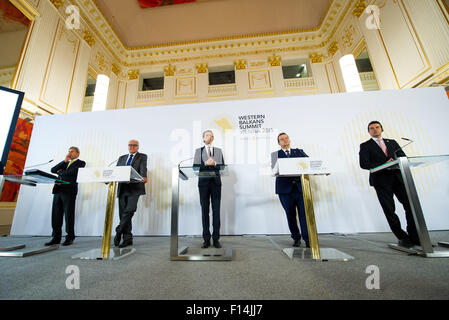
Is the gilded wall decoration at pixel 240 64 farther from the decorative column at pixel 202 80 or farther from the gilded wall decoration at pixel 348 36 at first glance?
the gilded wall decoration at pixel 348 36

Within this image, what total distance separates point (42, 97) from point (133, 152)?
4081 millimetres

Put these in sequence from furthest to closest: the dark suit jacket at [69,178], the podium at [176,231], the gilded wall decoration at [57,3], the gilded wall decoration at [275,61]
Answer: the gilded wall decoration at [275,61] → the gilded wall decoration at [57,3] → the dark suit jacket at [69,178] → the podium at [176,231]

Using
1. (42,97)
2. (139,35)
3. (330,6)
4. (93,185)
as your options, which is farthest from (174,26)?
(93,185)

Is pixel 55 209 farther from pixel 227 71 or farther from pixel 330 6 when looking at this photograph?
pixel 330 6

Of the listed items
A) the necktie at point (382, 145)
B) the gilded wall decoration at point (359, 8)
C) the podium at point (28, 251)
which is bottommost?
the podium at point (28, 251)

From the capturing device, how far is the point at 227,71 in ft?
28.1

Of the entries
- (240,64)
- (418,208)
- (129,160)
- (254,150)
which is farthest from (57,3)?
(418,208)

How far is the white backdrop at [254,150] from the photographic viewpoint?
117 inches

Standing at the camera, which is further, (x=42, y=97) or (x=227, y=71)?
(x=227, y=71)

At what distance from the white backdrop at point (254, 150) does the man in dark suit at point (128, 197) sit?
2.53 feet

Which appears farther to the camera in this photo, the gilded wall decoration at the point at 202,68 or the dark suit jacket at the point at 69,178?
the gilded wall decoration at the point at 202,68

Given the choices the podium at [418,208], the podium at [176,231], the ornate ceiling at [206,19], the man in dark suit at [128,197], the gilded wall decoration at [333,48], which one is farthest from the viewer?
the gilded wall decoration at [333,48]

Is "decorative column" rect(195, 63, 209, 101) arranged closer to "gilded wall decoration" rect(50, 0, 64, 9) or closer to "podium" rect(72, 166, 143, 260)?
"gilded wall decoration" rect(50, 0, 64, 9)

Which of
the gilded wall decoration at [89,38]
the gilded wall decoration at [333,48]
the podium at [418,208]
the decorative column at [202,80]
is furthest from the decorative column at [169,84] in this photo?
the podium at [418,208]
